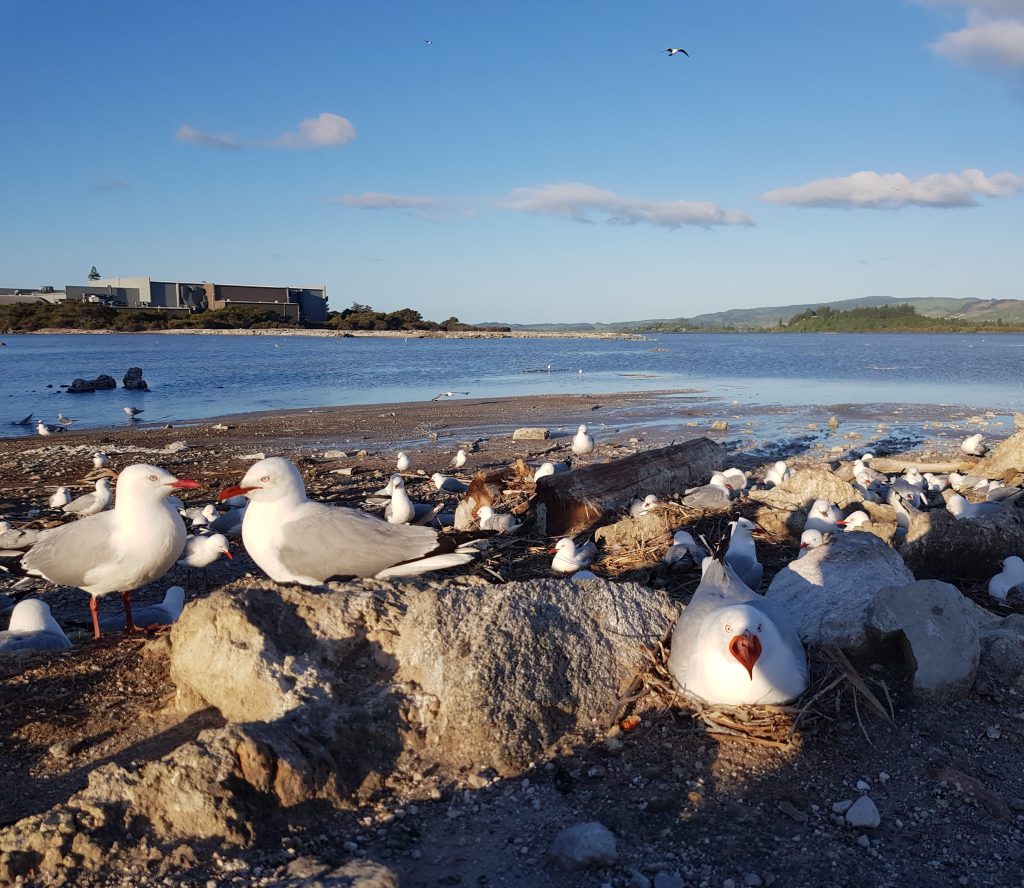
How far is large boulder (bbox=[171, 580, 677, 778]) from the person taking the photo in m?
3.79

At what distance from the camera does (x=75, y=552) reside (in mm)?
5621

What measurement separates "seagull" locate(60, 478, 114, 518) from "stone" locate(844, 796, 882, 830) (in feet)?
30.1

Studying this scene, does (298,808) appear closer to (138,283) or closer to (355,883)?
(355,883)

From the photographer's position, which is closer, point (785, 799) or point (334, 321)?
point (785, 799)

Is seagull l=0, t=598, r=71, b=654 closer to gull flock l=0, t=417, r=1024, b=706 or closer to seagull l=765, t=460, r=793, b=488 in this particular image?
gull flock l=0, t=417, r=1024, b=706

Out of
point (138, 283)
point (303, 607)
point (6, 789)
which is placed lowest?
point (6, 789)

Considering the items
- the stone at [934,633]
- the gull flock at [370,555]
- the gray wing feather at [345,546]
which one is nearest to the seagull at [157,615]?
the gull flock at [370,555]

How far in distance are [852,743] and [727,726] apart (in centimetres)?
60

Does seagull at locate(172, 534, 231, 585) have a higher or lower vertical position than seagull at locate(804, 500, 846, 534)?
lower

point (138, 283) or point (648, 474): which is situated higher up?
point (138, 283)

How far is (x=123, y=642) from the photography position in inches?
202

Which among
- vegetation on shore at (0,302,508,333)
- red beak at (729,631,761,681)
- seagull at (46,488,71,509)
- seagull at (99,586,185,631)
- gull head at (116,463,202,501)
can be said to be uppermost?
vegetation on shore at (0,302,508,333)

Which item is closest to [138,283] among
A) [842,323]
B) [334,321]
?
[334,321]

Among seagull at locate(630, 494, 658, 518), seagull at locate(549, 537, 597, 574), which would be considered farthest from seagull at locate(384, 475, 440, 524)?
seagull at locate(549, 537, 597, 574)
